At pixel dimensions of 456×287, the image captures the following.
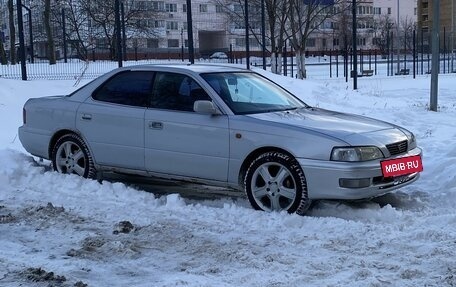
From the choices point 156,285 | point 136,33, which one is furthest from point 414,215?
point 136,33

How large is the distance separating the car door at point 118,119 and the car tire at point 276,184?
1460 mm

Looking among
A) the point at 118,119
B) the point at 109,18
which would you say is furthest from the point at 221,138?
the point at 109,18

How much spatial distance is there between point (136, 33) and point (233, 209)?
140ft

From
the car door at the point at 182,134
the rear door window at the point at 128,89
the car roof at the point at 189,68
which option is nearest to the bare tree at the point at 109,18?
the rear door window at the point at 128,89

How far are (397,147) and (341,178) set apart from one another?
0.85 meters

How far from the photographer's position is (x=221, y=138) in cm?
619

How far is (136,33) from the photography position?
47.1 m

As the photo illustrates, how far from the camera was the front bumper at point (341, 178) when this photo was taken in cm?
557

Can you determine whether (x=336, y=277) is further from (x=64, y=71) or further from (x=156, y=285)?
(x=64, y=71)

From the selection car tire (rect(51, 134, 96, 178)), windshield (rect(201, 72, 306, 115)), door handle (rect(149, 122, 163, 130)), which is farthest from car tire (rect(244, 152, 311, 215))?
car tire (rect(51, 134, 96, 178))

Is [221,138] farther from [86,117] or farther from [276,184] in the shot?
[86,117]

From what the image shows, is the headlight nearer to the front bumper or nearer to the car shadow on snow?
the front bumper

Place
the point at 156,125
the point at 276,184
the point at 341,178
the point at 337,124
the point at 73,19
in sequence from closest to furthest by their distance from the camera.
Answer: the point at 341,178 < the point at 276,184 < the point at 337,124 < the point at 156,125 < the point at 73,19

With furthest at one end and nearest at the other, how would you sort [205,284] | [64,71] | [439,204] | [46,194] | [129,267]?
[64,71] < [46,194] < [439,204] < [129,267] < [205,284]
